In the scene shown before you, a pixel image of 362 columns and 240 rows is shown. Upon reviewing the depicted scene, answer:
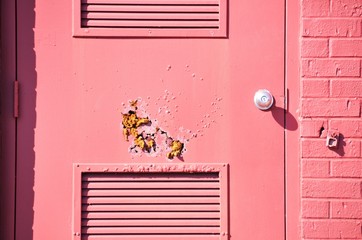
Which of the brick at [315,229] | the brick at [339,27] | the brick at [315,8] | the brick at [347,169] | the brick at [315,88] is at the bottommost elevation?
the brick at [315,229]

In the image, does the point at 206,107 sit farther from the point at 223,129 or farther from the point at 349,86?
the point at 349,86

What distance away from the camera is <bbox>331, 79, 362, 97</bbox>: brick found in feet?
7.45

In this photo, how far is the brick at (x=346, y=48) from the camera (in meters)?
2.27

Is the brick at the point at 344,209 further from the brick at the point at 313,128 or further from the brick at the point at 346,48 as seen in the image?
the brick at the point at 346,48

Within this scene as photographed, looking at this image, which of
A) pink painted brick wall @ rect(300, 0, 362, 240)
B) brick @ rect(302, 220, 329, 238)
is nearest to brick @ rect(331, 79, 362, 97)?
pink painted brick wall @ rect(300, 0, 362, 240)

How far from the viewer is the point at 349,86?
2271 millimetres

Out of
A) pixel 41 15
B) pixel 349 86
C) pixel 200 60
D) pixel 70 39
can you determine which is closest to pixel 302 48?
pixel 349 86

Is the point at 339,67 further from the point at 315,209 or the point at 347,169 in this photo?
the point at 315,209

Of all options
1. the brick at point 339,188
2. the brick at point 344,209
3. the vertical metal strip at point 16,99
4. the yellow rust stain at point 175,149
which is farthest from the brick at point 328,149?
the vertical metal strip at point 16,99

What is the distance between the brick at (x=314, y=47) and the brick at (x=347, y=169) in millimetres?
525

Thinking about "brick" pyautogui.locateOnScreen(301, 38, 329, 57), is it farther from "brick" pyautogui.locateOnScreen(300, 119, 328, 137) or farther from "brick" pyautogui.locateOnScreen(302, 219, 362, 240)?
"brick" pyautogui.locateOnScreen(302, 219, 362, 240)

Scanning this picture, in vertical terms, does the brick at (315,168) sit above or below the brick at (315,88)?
below

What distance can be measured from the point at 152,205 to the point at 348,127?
1013 millimetres

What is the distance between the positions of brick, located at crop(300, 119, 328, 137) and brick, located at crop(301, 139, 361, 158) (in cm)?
3
